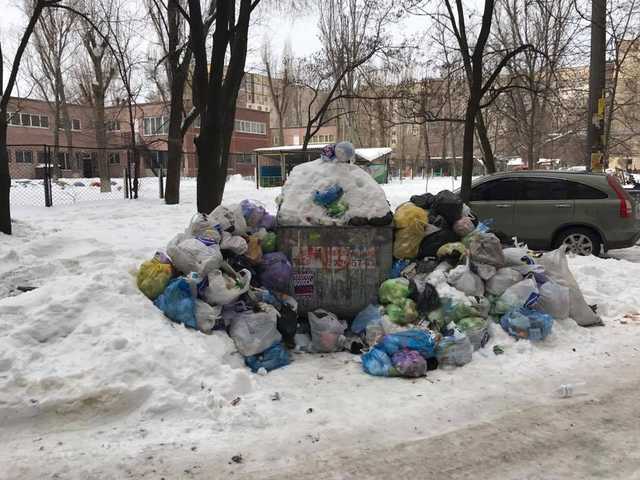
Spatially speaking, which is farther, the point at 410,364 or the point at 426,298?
the point at 426,298

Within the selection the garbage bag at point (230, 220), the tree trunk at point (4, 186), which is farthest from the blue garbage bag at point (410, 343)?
the tree trunk at point (4, 186)

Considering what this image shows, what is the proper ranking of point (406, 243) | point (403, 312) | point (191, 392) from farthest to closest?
point (406, 243) < point (403, 312) < point (191, 392)

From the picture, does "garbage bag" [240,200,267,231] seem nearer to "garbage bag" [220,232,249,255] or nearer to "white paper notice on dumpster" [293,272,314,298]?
"garbage bag" [220,232,249,255]

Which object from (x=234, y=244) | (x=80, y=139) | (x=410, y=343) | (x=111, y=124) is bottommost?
(x=410, y=343)

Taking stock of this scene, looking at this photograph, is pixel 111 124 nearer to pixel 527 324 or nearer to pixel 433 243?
pixel 433 243

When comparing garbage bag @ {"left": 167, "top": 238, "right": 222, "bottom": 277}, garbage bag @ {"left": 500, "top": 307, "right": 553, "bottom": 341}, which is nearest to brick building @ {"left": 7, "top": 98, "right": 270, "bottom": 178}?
garbage bag @ {"left": 167, "top": 238, "right": 222, "bottom": 277}

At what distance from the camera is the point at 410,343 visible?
4.75 m

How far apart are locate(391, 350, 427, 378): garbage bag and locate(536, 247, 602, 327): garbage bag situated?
2116 mm

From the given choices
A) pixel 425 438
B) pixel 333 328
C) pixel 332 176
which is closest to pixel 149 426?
pixel 425 438

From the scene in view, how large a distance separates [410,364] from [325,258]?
1.60 meters

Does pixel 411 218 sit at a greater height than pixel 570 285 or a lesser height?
greater

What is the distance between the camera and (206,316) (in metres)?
4.74

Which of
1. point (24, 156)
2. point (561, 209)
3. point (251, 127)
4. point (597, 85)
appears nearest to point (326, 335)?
point (561, 209)

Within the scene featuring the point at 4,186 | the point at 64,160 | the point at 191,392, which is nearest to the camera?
the point at 191,392
